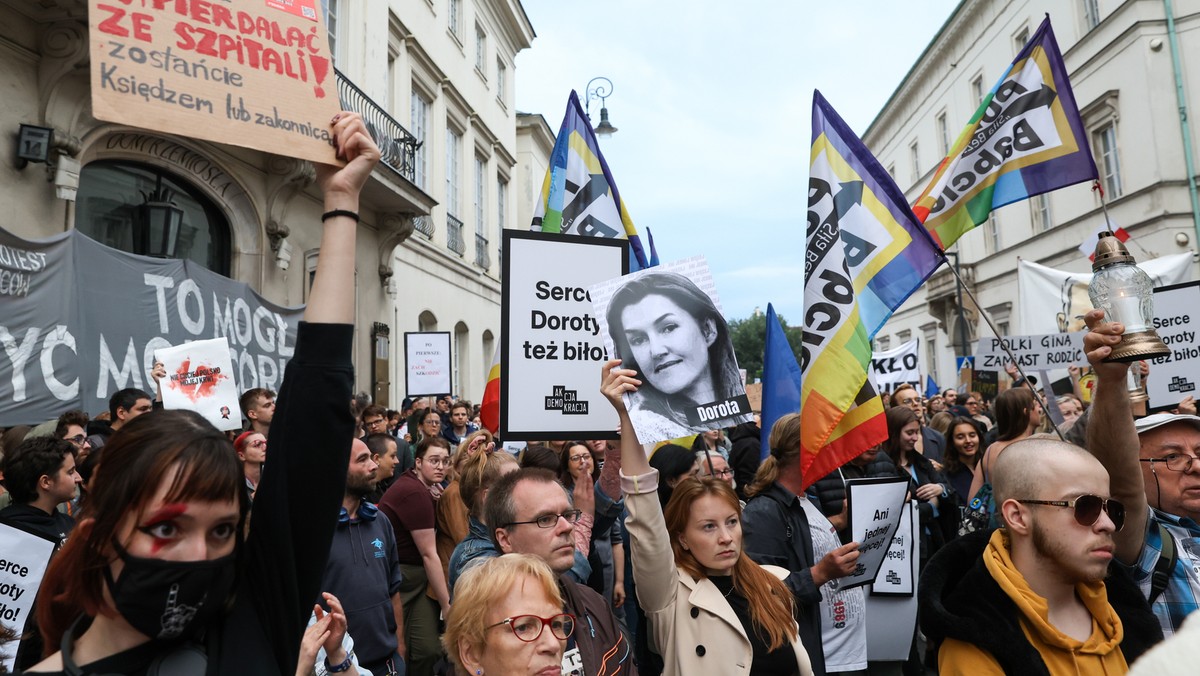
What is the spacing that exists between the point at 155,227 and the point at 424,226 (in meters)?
8.19

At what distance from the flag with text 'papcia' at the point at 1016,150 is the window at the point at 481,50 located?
58.9 ft

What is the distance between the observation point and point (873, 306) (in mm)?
4648

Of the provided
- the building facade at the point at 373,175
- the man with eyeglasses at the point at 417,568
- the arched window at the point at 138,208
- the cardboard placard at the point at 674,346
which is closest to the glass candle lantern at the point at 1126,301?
the cardboard placard at the point at 674,346

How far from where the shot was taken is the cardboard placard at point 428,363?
38.2 feet

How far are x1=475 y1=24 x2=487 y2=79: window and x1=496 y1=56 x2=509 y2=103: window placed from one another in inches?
52.0

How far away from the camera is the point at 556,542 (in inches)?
118

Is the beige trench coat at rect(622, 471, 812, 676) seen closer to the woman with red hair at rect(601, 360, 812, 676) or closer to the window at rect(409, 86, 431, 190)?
the woman with red hair at rect(601, 360, 812, 676)

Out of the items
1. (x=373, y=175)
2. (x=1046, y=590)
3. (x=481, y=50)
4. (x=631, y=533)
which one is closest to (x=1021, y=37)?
(x=481, y=50)

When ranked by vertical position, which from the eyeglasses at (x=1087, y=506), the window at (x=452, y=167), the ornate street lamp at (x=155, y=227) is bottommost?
the eyeglasses at (x=1087, y=506)

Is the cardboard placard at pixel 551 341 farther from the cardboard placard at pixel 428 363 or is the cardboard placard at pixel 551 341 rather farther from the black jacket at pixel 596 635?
the cardboard placard at pixel 428 363

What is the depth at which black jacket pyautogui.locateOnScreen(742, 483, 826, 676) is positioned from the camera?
11.2 feet

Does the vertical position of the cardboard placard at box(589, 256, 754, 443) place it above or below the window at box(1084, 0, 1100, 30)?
below

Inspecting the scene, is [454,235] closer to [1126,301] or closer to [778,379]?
[778,379]

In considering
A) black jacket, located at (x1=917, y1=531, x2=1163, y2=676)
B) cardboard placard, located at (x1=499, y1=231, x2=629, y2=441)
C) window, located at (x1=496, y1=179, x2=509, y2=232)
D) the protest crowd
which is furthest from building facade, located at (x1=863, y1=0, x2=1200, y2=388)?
black jacket, located at (x1=917, y1=531, x2=1163, y2=676)
